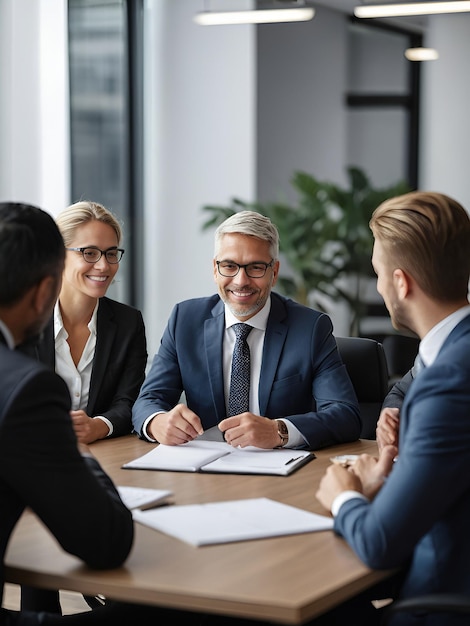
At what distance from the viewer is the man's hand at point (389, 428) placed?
2613 millimetres

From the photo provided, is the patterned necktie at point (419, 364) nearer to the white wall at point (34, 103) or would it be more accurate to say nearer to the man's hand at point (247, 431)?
the man's hand at point (247, 431)

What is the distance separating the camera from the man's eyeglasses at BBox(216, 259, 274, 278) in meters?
3.17

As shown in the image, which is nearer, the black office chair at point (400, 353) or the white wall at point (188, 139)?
the black office chair at point (400, 353)

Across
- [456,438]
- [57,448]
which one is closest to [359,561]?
[456,438]

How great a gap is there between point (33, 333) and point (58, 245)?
17 cm

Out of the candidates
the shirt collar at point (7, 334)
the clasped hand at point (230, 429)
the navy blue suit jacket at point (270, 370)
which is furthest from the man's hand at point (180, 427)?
the shirt collar at point (7, 334)

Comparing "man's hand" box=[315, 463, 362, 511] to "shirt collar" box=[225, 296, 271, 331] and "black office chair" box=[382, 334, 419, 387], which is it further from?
"black office chair" box=[382, 334, 419, 387]

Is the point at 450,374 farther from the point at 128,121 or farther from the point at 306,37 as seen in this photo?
the point at 306,37

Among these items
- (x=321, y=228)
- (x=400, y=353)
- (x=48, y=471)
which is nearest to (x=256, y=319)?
(x=48, y=471)

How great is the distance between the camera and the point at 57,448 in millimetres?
1708

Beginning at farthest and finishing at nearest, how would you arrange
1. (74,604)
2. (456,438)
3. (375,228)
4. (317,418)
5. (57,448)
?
(74,604) < (317,418) < (375,228) < (456,438) < (57,448)

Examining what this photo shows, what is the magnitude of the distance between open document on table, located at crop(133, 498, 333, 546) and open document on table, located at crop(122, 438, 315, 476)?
309 mm

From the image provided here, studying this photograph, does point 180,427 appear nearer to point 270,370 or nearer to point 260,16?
point 270,370

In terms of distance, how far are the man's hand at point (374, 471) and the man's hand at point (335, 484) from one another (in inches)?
2.2
